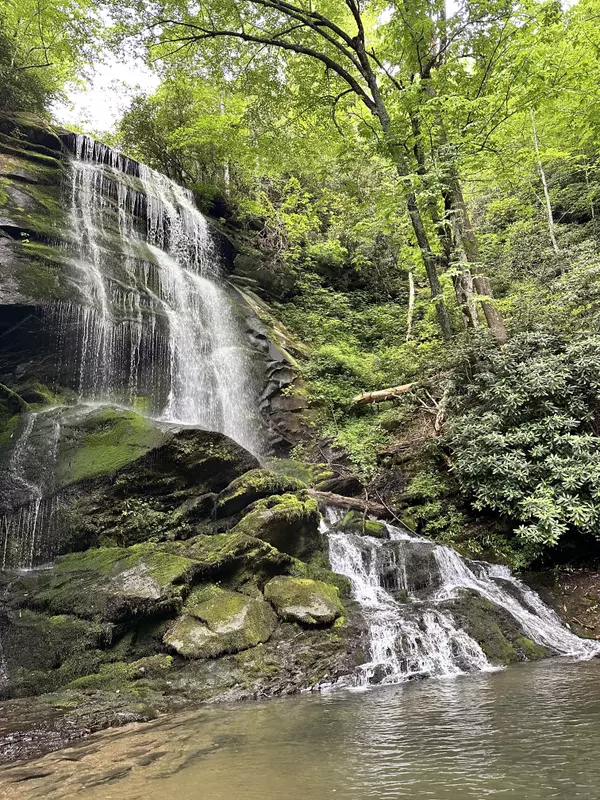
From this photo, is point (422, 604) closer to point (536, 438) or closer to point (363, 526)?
point (363, 526)

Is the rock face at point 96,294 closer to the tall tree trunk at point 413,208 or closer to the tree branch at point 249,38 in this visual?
the tree branch at point 249,38

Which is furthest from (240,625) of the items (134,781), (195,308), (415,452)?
(195,308)

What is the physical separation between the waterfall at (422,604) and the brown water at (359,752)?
1123 mm

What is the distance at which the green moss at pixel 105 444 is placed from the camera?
845 cm

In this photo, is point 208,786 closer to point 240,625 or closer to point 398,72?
point 240,625

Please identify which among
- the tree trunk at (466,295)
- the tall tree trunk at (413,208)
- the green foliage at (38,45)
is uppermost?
the green foliage at (38,45)

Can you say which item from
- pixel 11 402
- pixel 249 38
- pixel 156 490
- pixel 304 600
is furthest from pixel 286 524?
pixel 249 38

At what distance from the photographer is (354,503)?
10766mm

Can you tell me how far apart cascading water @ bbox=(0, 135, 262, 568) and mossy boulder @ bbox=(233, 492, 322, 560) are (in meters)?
2.72

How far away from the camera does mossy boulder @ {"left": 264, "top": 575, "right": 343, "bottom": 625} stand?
6.68 m

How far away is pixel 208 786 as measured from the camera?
2.82 m

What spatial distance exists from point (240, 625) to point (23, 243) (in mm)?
9722

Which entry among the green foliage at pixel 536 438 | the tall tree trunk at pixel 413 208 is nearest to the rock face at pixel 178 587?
the green foliage at pixel 536 438

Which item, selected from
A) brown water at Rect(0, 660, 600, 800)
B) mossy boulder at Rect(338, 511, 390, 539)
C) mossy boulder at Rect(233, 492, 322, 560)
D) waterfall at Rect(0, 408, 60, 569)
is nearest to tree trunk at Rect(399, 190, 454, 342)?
mossy boulder at Rect(338, 511, 390, 539)
